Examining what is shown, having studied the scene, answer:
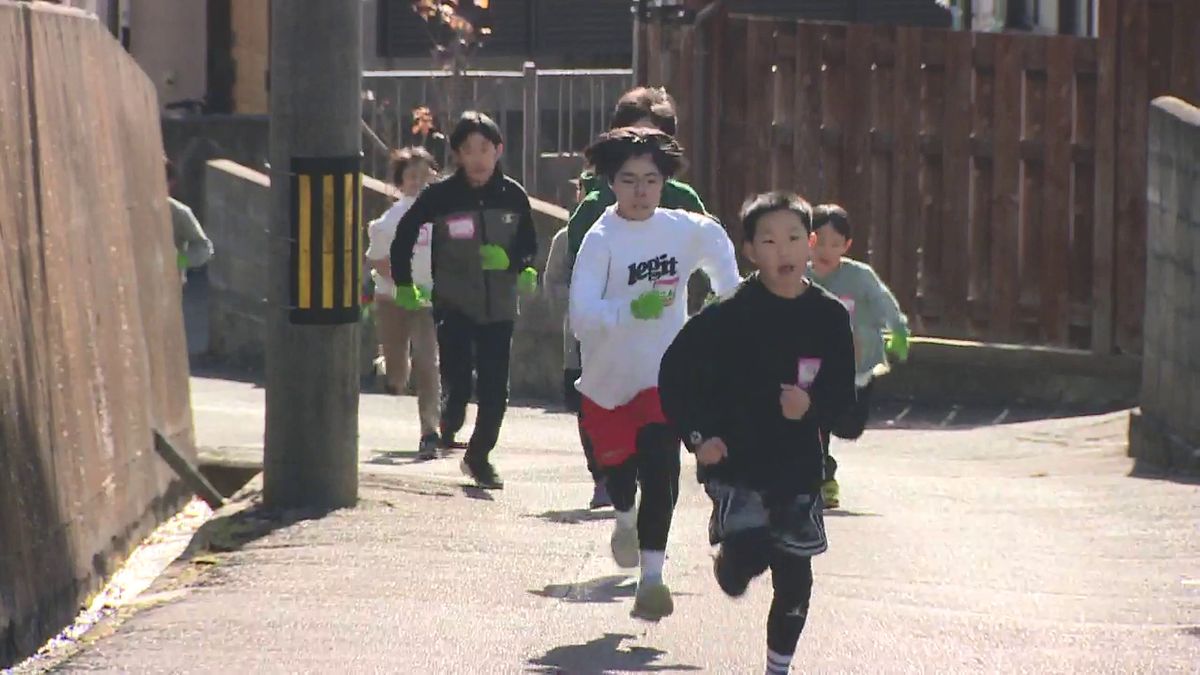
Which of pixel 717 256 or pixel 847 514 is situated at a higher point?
pixel 717 256

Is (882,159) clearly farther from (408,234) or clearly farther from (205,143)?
(205,143)

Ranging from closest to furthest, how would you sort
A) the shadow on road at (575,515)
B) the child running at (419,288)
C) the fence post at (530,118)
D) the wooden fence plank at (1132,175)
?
the shadow on road at (575,515)
the child running at (419,288)
the wooden fence plank at (1132,175)
the fence post at (530,118)

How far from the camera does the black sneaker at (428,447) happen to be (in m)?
11.8

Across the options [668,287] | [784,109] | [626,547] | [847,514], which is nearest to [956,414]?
[784,109]

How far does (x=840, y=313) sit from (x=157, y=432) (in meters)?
4.73

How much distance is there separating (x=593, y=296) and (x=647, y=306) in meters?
0.27

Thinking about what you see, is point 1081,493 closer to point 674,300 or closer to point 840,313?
point 674,300

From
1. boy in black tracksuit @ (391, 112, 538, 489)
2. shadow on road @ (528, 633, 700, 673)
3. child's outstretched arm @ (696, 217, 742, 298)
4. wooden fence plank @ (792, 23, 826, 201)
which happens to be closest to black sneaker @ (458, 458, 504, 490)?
boy in black tracksuit @ (391, 112, 538, 489)

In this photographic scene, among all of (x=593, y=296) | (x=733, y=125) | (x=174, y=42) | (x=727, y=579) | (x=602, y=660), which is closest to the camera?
(x=727, y=579)

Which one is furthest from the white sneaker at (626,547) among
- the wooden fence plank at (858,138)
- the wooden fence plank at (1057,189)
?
the wooden fence plank at (858,138)

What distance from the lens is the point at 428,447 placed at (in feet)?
39.1

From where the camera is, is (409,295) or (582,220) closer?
(582,220)

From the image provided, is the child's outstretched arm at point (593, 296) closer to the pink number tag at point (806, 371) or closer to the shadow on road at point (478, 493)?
the pink number tag at point (806, 371)

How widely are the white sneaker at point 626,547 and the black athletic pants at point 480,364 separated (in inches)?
90.7
